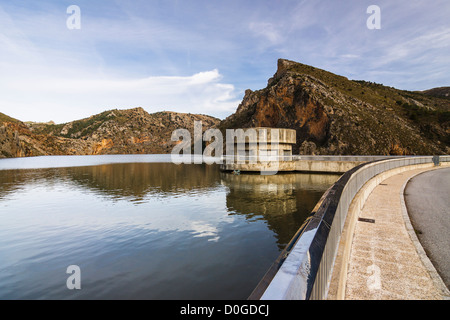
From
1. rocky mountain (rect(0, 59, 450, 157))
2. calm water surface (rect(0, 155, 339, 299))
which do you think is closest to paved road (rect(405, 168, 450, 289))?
calm water surface (rect(0, 155, 339, 299))

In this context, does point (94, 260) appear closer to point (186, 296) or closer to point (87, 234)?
point (87, 234)

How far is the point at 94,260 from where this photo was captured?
9508 millimetres

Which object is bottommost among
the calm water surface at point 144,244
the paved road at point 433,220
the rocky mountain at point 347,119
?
the calm water surface at point 144,244

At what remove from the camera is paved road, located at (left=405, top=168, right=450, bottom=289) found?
573 centimetres

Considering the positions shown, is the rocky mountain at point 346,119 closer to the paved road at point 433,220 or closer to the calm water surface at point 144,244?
the calm water surface at point 144,244

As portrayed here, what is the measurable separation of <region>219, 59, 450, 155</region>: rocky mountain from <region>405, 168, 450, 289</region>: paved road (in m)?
62.4

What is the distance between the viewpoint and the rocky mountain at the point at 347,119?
232ft

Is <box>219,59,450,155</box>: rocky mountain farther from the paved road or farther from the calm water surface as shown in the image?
the paved road

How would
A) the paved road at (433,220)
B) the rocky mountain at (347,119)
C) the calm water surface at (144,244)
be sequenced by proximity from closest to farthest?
the paved road at (433,220) < the calm water surface at (144,244) < the rocky mountain at (347,119)

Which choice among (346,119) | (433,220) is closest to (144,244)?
(433,220)

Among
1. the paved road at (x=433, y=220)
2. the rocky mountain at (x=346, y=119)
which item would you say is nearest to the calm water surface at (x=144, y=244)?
the paved road at (x=433, y=220)

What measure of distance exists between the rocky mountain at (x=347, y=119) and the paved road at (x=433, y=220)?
205 feet
